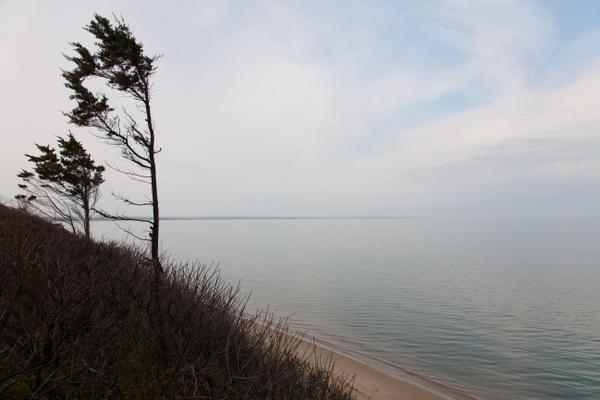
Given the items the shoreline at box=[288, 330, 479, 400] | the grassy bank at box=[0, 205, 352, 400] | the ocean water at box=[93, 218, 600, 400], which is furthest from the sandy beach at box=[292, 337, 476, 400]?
the grassy bank at box=[0, 205, 352, 400]

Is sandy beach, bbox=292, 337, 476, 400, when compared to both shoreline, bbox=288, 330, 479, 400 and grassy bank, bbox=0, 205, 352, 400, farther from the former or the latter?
grassy bank, bbox=0, 205, 352, 400

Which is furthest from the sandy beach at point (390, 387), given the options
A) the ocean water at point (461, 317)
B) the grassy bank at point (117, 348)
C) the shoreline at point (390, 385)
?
the grassy bank at point (117, 348)

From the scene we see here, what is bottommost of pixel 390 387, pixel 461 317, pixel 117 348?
pixel 390 387

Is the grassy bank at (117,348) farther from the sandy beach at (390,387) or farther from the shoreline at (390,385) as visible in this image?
the sandy beach at (390,387)

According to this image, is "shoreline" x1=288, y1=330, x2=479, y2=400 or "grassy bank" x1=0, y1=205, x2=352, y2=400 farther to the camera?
"shoreline" x1=288, y1=330, x2=479, y2=400

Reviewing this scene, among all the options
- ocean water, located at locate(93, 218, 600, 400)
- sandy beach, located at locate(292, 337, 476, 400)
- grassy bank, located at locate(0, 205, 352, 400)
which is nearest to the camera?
grassy bank, located at locate(0, 205, 352, 400)

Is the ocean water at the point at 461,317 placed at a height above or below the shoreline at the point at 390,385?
above

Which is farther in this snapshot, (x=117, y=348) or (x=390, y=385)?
(x=390, y=385)

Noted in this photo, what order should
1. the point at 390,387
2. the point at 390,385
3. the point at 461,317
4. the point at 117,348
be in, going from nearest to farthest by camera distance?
1. the point at 117,348
2. the point at 390,387
3. the point at 390,385
4. the point at 461,317

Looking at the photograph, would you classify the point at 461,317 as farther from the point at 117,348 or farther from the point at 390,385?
the point at 117,348

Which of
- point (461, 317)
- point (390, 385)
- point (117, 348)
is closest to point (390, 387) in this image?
point (390, 385)

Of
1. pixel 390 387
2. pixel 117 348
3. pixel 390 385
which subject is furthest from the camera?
pixel 390 385

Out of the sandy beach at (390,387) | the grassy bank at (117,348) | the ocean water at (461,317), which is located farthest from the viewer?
the ocean water at (461,317)

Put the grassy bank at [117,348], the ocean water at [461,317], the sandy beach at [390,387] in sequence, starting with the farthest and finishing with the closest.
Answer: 1. the ocean water at [461,317]
2. the sandy beach at [390,387]
3. the grassy bank at [117,348]
